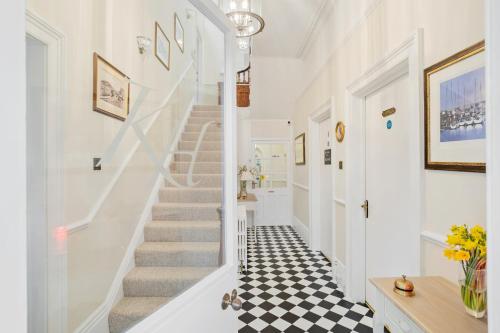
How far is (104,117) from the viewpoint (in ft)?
3.61

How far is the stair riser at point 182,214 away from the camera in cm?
125

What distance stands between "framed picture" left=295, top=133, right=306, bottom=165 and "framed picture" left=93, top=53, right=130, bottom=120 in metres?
3.76

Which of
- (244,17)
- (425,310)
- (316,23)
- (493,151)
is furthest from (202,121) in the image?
(316,23)

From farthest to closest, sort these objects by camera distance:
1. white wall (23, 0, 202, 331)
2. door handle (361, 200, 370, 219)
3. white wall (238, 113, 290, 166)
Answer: white wall (238, 113, 290, 166)
door handle (361, 200, 370, 219)
white wall (23, 0, 202, 331)

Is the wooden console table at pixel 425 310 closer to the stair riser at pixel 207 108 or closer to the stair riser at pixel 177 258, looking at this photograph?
the stair riser at pixel 177 258

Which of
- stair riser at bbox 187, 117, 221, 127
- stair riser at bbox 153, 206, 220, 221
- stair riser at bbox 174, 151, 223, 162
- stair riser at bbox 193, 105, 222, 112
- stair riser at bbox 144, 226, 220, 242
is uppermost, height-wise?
stair riser at bbox 193, 105, 222, 112

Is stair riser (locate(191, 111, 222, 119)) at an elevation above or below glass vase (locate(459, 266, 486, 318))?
above

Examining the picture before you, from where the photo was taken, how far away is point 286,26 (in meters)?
4.07

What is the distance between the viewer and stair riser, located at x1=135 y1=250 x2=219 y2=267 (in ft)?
3.79

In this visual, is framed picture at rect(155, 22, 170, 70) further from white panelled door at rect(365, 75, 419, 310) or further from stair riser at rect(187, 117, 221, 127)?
white panelled door at rect(365, 75, 419, 310)

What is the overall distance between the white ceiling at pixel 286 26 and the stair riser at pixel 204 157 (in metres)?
3.00

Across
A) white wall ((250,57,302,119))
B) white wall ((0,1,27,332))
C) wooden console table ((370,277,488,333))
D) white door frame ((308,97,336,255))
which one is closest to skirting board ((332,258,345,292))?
white door frame ((308,97,336,255))

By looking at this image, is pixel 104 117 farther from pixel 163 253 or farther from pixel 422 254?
pixel 422 254

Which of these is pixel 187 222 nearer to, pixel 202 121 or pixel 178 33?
pixel 202 121
